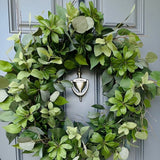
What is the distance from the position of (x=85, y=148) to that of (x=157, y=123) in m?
0.36

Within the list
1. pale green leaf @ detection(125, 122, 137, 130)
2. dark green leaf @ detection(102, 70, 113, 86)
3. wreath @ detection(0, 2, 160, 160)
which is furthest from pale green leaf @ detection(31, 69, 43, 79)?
pale green leaf @ detection(125, 122, 137, 130)

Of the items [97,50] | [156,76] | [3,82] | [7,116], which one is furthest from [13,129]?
[156,76]

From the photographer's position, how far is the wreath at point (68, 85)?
53 cm

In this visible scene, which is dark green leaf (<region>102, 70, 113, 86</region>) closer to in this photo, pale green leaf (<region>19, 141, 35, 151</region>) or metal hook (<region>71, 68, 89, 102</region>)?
metal hook (<region>71, 68, 89, 102</region>)

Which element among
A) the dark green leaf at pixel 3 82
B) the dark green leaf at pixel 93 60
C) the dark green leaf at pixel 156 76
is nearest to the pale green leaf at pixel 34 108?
the dark green leaf at pixel 3 82

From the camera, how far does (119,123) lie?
0.60 metres

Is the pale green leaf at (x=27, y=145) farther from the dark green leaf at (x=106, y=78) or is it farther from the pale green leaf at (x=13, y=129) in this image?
the dark green leaf at (x=106, y=78)

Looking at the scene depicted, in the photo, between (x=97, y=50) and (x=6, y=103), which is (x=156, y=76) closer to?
(x=97, y=50)

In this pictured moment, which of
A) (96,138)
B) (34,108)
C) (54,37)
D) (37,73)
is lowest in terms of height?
(96,138)

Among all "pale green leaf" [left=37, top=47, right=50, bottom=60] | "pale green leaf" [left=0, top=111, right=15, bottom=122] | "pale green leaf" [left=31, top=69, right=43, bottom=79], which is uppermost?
"pale green leaf" [left=37, top=47, right=50, bottom=60]

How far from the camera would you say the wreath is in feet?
1.73

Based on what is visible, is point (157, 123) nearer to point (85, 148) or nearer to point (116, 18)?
point (85, 148)

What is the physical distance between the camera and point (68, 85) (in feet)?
1.84

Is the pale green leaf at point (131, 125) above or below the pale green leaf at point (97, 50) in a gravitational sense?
below
